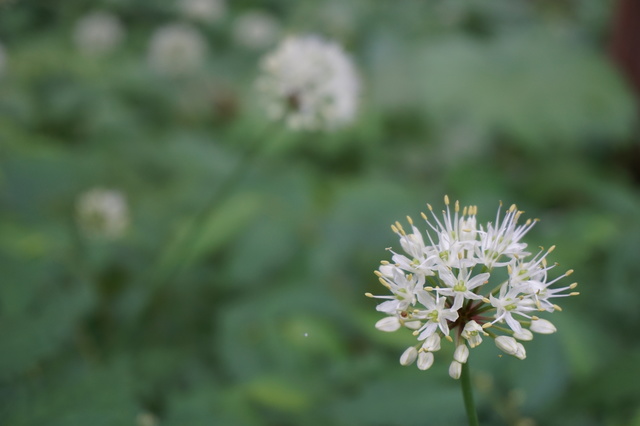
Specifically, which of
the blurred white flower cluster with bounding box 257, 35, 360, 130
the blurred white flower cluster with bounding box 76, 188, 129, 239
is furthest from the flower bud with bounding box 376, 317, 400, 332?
the blurred white flower cluster with bounding box 76, 188, 129, 239

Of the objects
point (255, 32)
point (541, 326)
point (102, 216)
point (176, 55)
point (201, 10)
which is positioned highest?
point (201, 10)

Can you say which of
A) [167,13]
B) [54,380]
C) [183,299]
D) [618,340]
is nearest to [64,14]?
[167,13]

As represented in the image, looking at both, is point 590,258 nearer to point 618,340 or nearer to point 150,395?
point 618,340

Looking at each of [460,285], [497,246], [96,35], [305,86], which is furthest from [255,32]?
[460,285]

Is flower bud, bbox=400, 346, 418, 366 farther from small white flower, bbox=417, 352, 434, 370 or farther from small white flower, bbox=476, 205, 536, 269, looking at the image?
small white flower, bbox=476, 205, 536, 269

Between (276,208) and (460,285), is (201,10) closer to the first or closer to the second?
(276,208)

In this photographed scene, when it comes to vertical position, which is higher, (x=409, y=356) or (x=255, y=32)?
(x=255, y=32)
